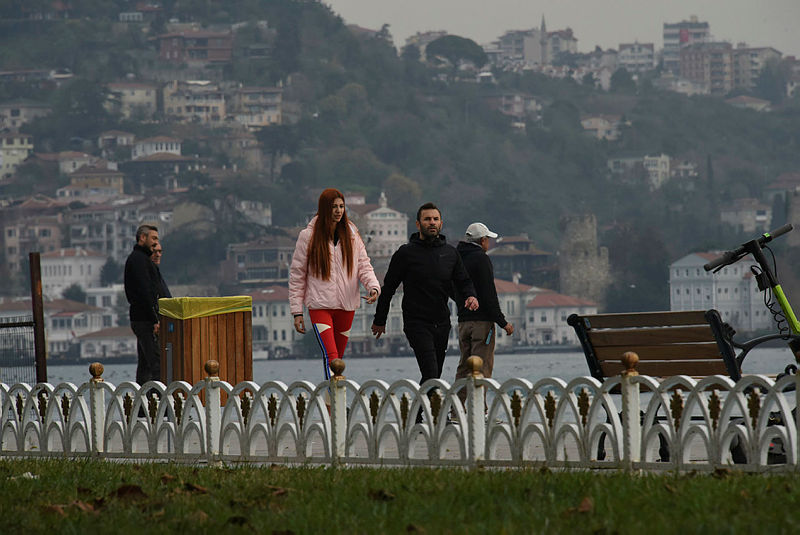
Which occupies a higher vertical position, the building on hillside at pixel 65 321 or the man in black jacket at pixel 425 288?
the man in black jacket at pixel 425 288

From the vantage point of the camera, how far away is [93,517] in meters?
4.26

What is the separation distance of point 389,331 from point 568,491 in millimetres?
117160

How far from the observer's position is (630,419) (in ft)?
16.4

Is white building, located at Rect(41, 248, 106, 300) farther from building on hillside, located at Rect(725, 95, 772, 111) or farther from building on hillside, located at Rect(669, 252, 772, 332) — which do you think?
building on hillside, located at Rect(725, 95, 772, 111)

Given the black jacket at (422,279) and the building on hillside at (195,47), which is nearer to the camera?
the black jacket at (422,279)

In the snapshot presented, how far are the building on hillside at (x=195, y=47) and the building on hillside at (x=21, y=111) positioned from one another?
74.0ft

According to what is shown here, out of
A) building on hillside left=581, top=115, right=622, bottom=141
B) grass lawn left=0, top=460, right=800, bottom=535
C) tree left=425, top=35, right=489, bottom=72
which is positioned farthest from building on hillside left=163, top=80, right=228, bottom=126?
grass lawn left=0, top=460, right=800, bottom=535

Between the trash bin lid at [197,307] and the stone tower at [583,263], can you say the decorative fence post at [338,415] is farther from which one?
the stone tower at [583,263]

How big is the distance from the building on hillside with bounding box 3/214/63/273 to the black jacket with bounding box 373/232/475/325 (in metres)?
132

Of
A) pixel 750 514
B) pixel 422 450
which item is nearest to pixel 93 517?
pixel 750 514

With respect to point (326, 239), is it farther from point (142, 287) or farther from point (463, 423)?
point (463, 423)

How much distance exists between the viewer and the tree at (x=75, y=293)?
13188cm

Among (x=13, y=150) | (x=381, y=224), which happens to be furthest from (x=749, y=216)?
(x=13, y=150)

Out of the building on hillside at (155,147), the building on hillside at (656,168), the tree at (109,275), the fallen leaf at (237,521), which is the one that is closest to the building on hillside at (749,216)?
the building on hillside at (656,168)
